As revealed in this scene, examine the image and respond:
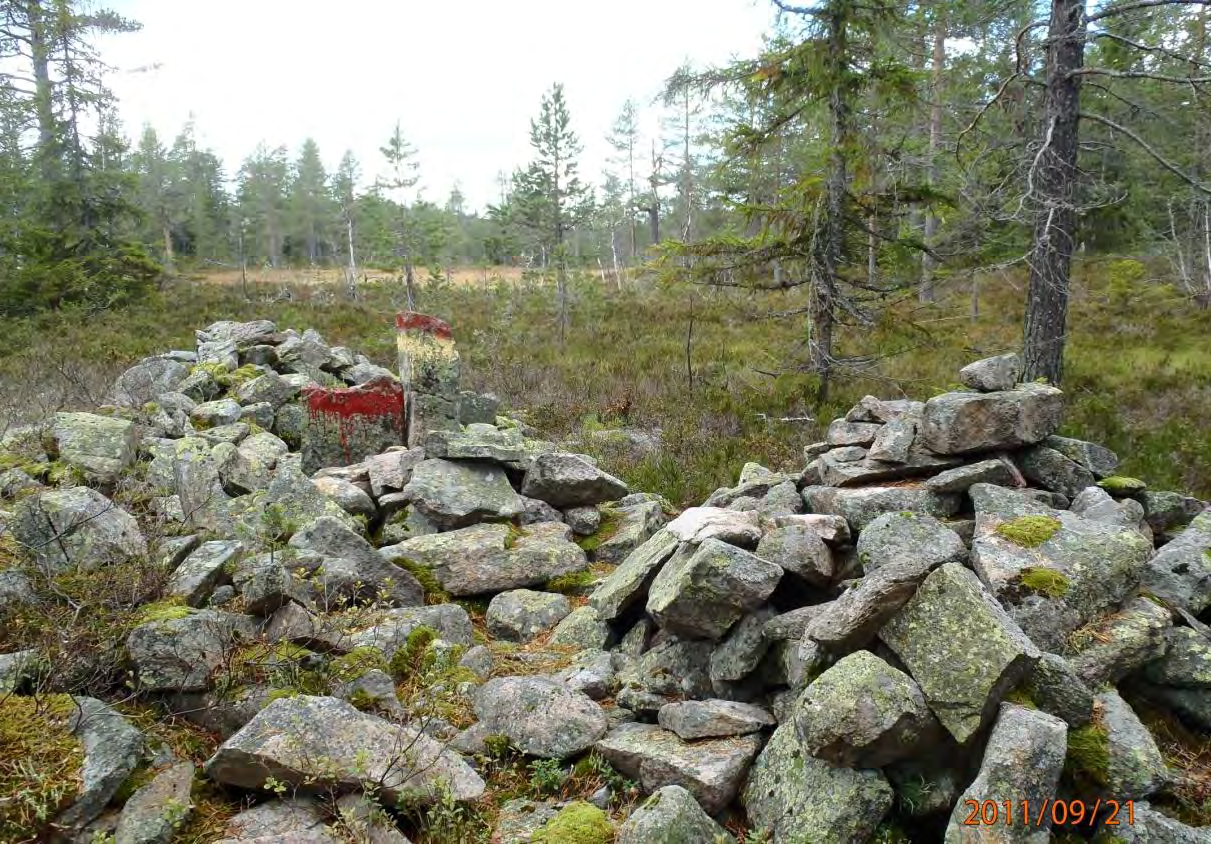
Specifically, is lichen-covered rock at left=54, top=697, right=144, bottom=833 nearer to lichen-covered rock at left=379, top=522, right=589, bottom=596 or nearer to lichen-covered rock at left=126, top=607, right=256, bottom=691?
lichen-covered rock at left=126, top=607, right=256, bottom=691

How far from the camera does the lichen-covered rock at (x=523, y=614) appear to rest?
4906 millimetres

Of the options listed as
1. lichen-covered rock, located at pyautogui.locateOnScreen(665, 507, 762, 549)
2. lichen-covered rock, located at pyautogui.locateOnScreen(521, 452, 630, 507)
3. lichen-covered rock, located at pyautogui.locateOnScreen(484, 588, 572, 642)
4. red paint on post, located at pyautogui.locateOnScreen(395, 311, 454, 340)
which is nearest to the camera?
lichen-covered rock, located at pyautogui.locateOnScreen(665, 507, 762, 549)

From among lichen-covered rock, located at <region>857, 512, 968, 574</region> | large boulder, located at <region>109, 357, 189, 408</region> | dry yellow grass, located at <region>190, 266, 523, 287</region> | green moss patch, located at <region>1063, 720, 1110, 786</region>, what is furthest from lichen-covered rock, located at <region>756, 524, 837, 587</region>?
dry yellow grass, located at <region>190, 266, 523, 287</region>

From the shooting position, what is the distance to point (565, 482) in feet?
21.3

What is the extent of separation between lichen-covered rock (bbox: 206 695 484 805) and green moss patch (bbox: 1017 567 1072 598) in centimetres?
276

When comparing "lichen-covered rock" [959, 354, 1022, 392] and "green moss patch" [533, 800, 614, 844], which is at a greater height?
"lichen-covered rock" [959, 354, 1022, 392]

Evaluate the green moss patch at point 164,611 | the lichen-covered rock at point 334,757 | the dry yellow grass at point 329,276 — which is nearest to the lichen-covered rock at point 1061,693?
the lichen-covered rock at point 334,757

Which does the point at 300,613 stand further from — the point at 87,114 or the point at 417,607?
the point at 87,114

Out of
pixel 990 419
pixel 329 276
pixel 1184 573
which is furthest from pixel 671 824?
pixel 329 276

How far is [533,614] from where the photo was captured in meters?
5.00

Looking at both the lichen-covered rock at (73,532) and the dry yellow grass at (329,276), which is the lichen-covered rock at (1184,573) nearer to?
the lichen-covered rock at (73,532)

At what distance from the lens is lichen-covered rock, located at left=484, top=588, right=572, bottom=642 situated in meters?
4.91

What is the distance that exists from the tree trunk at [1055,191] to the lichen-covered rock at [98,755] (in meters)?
9.48

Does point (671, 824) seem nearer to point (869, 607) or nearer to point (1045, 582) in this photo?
point (869, 607)
